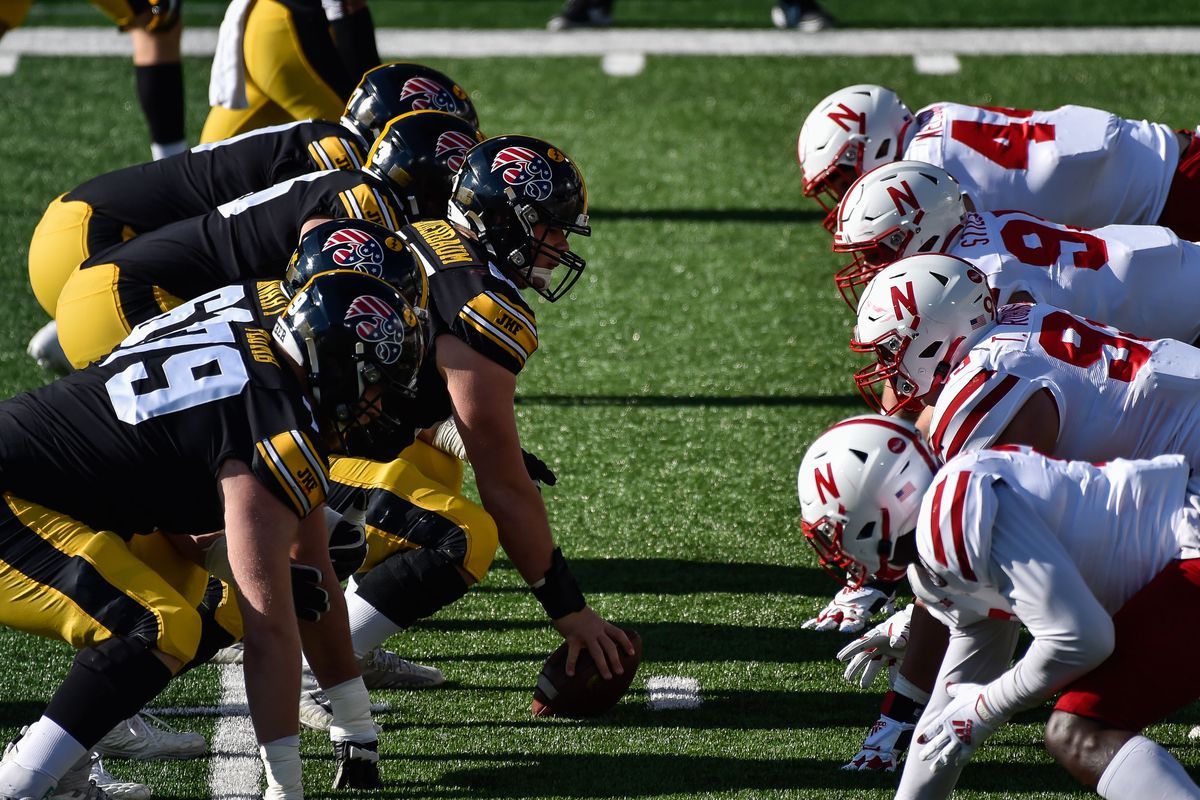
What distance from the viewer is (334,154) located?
429 centimetres

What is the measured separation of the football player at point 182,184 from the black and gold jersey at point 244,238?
282 millimetres

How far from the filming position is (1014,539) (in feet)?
8.87

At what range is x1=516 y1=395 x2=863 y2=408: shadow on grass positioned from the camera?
583 cm

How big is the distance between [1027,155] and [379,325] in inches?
95.6

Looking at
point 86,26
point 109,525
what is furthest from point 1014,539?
point 86,26

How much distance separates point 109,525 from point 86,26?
8.58 m

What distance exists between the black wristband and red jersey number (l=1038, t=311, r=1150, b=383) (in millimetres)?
1175

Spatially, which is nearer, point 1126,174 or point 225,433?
point 225,433

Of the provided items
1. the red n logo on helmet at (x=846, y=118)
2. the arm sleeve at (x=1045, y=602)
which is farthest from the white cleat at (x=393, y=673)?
the red n logo on helmet at (x=846, y=118)

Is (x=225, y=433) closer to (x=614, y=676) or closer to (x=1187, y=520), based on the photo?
(x=614, y=676)

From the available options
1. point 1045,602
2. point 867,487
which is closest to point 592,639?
point 867,487

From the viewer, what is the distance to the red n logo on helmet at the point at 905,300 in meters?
3.44

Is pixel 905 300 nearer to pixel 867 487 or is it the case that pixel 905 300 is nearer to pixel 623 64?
pixel 867 487

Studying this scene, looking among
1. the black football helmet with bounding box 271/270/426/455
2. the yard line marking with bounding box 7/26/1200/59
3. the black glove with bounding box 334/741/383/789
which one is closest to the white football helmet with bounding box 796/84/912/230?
the black football helmet with bounding box 271/270/426/455
